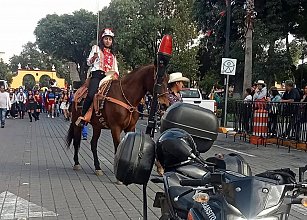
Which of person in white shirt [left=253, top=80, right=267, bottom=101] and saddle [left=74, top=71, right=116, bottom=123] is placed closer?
saddle [left=74, top=71, right=116, bottom=123]

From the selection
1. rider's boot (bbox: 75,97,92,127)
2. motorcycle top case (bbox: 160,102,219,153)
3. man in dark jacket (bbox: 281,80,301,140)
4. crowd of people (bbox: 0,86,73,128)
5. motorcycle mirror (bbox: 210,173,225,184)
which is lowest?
crowd of people (bbox: 0,86,73,128)

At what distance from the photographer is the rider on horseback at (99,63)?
30.5ft

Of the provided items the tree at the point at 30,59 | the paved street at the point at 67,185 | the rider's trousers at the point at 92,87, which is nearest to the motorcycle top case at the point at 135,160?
the paved street at the point at 67,185

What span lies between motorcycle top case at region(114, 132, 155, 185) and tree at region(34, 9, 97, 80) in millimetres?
59183

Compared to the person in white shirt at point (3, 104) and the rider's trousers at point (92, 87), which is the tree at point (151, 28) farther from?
the rider's trousers at point (92, 87)

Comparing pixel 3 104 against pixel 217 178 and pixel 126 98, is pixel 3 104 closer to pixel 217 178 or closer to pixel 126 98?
pixel 126 98

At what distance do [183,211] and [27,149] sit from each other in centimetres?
1056

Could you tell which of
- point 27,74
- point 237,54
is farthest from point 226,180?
point 27,74

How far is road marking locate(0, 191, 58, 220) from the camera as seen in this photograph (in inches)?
240

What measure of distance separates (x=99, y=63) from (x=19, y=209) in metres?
3.86

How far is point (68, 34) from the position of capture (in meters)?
63.2

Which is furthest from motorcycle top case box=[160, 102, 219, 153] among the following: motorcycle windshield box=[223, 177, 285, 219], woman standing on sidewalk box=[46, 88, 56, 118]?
woman standing on sidewalk box=[46, 88, 56, 118]

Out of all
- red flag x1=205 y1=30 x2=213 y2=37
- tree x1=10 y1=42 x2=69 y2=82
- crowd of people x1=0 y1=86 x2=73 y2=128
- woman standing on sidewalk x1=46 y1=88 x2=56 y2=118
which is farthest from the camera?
tree x1=10 y1=42 x2=69 y2=82

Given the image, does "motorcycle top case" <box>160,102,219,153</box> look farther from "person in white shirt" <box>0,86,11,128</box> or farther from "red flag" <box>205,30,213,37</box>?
"red flag" <box>205,30,213,37</box>
